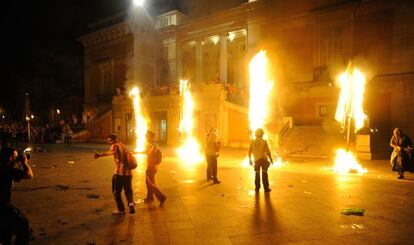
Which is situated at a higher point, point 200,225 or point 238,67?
point 238,67

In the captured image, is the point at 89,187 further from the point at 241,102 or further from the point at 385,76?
the point at 385,76

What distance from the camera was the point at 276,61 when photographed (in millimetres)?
27016

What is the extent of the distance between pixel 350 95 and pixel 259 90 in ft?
22.2

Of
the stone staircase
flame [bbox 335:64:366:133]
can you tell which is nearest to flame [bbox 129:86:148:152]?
the stone staircase

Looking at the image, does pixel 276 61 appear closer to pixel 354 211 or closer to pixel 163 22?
pixel 163 22

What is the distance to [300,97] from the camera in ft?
83.6

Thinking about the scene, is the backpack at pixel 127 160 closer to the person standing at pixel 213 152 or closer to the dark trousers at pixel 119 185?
the dark trousers at pixel 119 185

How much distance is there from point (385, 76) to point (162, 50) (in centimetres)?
2295

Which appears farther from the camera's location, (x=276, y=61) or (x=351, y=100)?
(x=276, y=61)

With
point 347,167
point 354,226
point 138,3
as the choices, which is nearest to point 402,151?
point 347,167

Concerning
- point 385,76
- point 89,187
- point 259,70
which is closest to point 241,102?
point 259,70

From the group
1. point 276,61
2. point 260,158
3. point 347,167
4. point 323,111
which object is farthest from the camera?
point 276,61

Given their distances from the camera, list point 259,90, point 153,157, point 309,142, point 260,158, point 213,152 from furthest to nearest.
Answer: point 259,90
point 309,142
point 213,152
point 260,158
point 153,157

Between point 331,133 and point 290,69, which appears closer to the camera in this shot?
point 331,133
